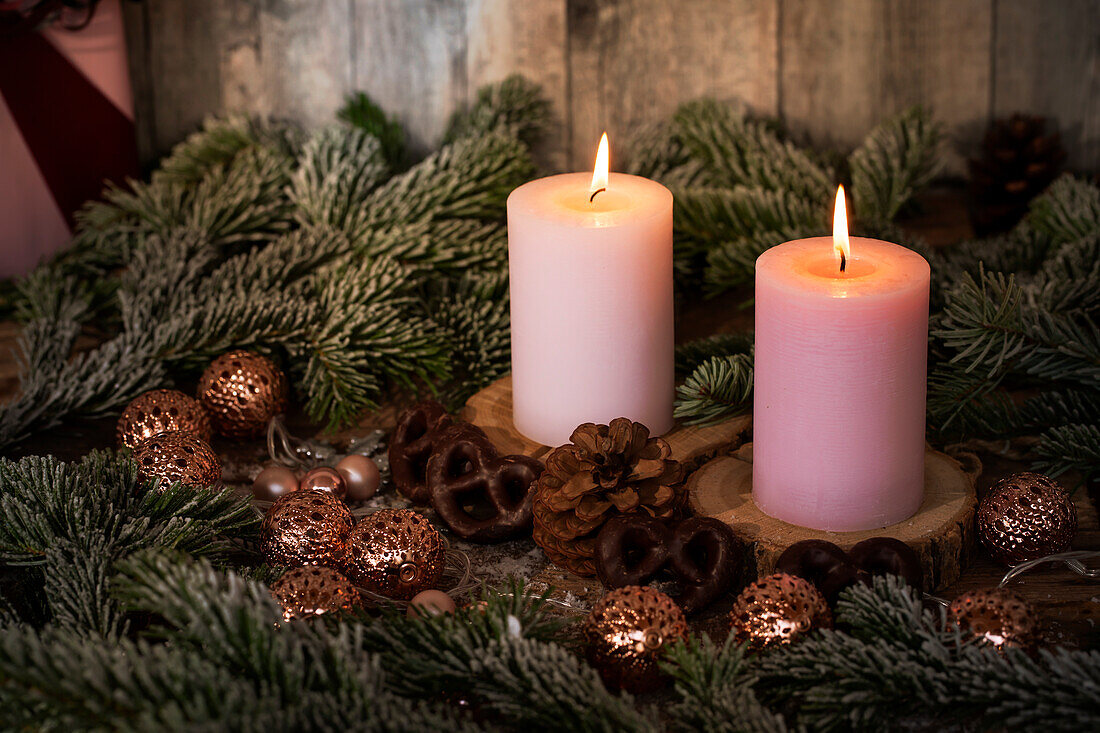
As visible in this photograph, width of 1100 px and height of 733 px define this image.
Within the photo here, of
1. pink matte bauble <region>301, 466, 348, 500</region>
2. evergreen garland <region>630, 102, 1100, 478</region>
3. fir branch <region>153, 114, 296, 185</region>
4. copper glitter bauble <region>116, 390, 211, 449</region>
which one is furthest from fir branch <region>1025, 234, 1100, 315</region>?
fir branch <region>153, 114, 296, 185</region>

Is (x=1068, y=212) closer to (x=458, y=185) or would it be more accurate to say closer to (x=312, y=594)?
(x=458, y=185)

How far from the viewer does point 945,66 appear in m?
1.39

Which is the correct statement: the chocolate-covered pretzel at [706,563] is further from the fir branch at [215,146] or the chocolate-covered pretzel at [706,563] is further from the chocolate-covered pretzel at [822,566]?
the fir branch at [215,146]

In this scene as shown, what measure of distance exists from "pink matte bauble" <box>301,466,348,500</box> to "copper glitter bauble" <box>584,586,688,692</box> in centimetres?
28

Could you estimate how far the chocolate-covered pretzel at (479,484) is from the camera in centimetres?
88

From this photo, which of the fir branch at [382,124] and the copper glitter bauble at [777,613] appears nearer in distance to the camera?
the copper glitter bauble at [777,613]

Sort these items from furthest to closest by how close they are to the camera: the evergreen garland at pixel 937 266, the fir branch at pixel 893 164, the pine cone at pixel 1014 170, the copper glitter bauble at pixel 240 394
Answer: the pine cone at pixel 1014 170 → the fir branch at pixel 893 164 → the copper glitter bauble at pixel 240 394 → the evergreen garland at pixel 937 266

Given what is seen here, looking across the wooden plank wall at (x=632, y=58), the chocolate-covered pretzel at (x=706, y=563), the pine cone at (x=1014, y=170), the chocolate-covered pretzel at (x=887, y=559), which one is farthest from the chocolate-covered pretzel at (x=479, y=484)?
the pine cone at (x=1014, y=170)

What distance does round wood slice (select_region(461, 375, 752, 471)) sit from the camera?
3.06ft

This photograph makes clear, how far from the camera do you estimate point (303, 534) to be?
2.72ft

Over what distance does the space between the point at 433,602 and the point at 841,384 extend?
30cm

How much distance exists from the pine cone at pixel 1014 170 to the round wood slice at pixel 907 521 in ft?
1.82

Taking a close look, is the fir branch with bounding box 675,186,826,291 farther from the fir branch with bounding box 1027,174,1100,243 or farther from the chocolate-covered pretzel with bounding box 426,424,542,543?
the chocolate-covered pretzel with bounding box 426,424,542,543

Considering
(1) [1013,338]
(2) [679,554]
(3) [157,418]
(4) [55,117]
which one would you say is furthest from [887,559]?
(4) [55,117]
